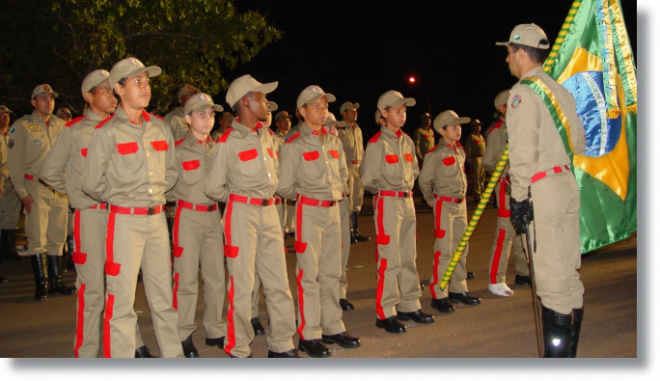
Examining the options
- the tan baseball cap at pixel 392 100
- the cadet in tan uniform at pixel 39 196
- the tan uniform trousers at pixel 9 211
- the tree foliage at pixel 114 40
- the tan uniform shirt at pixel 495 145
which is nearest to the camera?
the tan baseball cap at pixel 392 100

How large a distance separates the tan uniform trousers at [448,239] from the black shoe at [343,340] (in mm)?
1580

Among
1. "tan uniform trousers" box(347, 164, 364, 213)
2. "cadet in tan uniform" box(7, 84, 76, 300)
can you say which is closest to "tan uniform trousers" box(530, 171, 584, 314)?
"cadet in tan uniform" box(7, 84, 76, 300)

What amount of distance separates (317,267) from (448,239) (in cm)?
207

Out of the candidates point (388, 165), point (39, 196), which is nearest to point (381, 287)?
point (388, 165)

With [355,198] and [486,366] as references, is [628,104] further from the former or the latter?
[355,198]

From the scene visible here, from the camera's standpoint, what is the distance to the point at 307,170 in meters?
6.29

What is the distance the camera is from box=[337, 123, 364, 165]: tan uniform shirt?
12547 mm

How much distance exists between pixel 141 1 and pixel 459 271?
29.3ft

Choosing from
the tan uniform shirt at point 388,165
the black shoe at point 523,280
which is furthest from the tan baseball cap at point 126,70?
the black shoe at point 523,280

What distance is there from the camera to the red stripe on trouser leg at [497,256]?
8141 millimetres

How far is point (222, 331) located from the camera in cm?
644

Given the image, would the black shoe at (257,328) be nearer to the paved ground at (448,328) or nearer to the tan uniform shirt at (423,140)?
the paved ground at (448,328)

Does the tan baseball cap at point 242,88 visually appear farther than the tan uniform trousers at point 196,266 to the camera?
No

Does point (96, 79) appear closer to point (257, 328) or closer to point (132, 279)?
point (132, 279)
